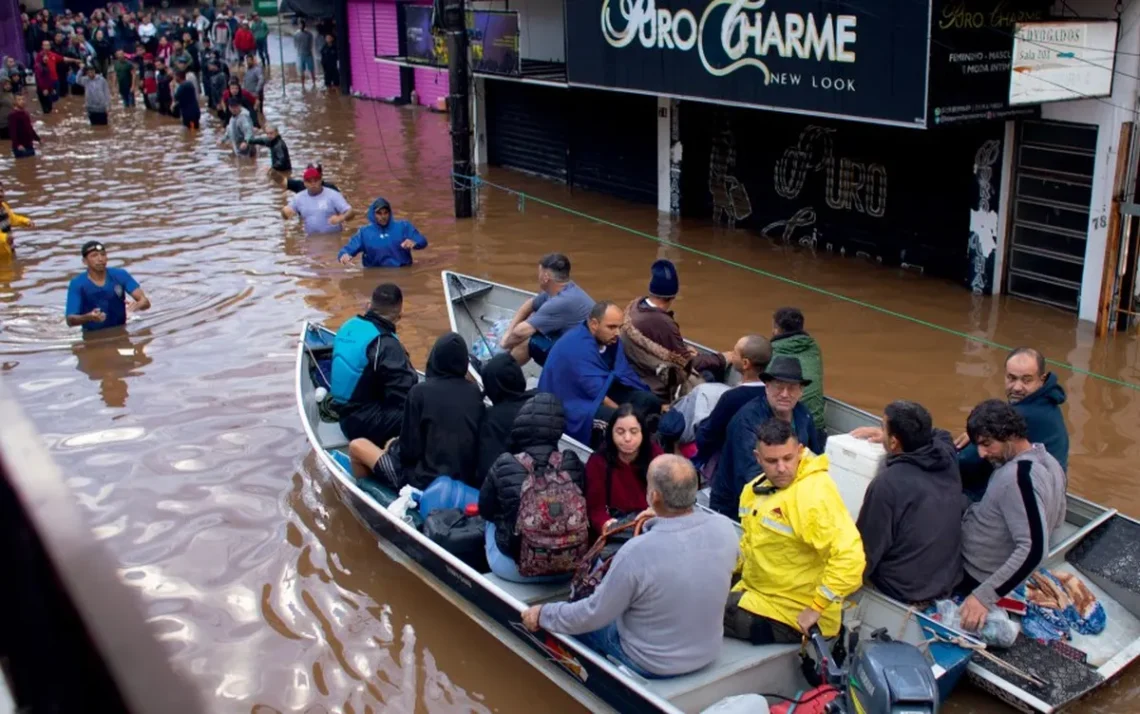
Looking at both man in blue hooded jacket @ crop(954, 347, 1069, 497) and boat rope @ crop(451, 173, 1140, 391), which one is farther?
boat rope @ crop(451, 173, 1140, 391)

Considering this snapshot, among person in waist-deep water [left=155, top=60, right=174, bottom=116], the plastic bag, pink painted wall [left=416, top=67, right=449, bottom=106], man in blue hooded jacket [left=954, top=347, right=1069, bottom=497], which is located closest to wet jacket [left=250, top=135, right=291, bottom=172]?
pink painted wall [left=416, top=67, right=449, bottom=106]

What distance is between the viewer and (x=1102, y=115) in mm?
11703

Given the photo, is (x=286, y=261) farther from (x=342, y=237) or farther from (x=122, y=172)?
(x=122, y=172)

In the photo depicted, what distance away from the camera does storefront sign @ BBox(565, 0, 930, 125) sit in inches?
470

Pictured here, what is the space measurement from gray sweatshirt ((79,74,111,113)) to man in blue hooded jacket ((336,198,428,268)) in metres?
17.6

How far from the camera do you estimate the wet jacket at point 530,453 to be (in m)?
6.36

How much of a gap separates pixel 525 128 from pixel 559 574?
16.8m

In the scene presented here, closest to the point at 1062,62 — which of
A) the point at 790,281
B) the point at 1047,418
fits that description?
the point at 790,281

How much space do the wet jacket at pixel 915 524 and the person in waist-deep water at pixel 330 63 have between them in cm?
3211

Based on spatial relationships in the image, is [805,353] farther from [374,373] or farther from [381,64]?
[381,64]

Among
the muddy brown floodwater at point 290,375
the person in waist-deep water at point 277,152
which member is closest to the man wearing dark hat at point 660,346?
the muddy brown floodwater at point 290,375

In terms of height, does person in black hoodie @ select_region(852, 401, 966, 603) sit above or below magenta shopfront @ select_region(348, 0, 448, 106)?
below

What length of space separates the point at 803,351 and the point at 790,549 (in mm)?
2258

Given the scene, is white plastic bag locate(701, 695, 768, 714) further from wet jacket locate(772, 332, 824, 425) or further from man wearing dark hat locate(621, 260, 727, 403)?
man wearing dark hat locate(621, 260, 727, 403)
